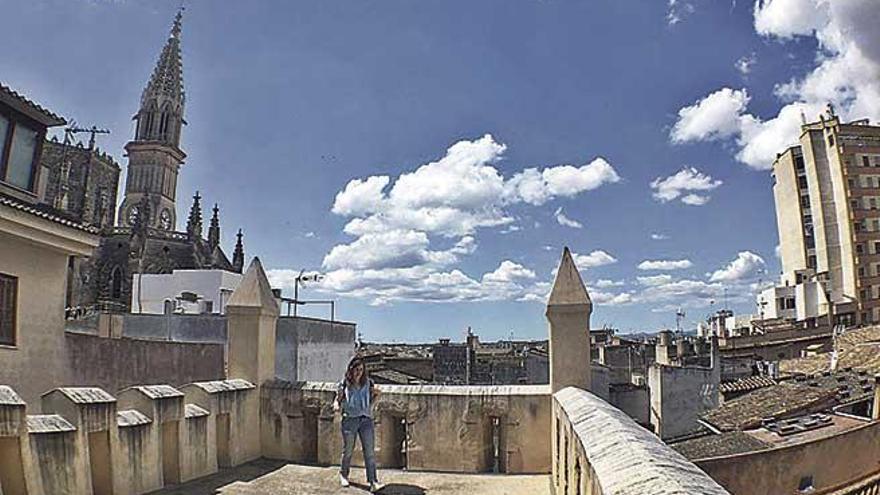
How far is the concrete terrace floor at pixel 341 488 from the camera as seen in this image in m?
7.14

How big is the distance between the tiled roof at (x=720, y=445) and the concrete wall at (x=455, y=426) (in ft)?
31.9

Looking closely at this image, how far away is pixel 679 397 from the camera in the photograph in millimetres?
31500

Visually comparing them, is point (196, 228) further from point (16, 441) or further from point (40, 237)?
point (16, 441)

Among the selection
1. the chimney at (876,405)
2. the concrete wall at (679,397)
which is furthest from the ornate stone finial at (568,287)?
the concrete wall at (679,397)

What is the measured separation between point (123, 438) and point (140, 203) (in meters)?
60.5

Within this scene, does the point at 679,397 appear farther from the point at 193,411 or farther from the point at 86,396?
the point at 86,396

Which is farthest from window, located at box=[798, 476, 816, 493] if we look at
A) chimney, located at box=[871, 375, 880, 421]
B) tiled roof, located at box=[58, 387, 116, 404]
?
tiled roof, located at box=[58, 387, 116, 404]

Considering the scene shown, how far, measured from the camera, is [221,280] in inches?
1401

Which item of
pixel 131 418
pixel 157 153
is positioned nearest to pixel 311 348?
pixel 131 418

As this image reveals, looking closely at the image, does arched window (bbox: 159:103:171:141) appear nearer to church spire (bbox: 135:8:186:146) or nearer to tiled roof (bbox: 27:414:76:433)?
church spire (bbox: 135:8:186:146)

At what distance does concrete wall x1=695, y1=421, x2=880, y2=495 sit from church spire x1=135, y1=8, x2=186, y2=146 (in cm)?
6197

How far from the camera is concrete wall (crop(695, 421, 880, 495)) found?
14.9m

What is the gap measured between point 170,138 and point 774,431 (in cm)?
6097

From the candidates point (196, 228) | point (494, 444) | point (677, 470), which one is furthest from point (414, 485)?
point (196, 228)
